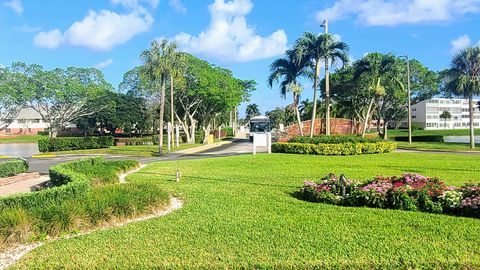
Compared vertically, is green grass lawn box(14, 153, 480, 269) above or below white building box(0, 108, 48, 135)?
below

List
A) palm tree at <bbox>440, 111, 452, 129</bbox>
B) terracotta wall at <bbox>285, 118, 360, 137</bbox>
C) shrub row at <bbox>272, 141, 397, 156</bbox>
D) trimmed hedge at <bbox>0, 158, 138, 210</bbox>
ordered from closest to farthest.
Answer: trimmed hedge at <bbox>0, 158, 138, 210</bbox>, shrub row at <bbox>272, 141, 397, 156</bbox>, terracotta wall at <bbox>285, 118, 360, 137</bbox>, palm tree at <bbox>440, 111, 452, 129</bbox>

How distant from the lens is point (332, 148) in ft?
78.1

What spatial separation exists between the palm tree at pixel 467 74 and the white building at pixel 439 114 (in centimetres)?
8754

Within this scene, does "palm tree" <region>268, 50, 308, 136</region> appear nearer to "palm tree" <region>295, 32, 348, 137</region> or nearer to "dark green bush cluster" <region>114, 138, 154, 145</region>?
"palm tree" <region>295, 32, 348, 137</region>

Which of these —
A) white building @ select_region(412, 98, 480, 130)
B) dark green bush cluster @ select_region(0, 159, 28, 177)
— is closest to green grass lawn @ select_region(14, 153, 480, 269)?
dark green bush cluster @ select_region(0, 159, 28, 177)

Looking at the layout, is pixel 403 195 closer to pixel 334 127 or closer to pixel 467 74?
pixel 467 74

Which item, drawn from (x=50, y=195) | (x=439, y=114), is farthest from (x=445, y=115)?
(x=50, y=195)

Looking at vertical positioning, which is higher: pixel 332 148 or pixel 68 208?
pixel 332 148

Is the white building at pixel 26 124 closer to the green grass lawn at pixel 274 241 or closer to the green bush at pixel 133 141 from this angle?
the green bush at pixel 133 141

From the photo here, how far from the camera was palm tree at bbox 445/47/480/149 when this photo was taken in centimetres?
3366

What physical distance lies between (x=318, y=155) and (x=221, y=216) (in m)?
16.2

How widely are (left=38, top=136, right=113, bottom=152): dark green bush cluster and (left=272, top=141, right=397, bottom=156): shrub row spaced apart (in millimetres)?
21726

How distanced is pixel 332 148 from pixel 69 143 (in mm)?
25552

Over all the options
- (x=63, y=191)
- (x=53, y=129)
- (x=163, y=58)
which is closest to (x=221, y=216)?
(x=63, y=191)
